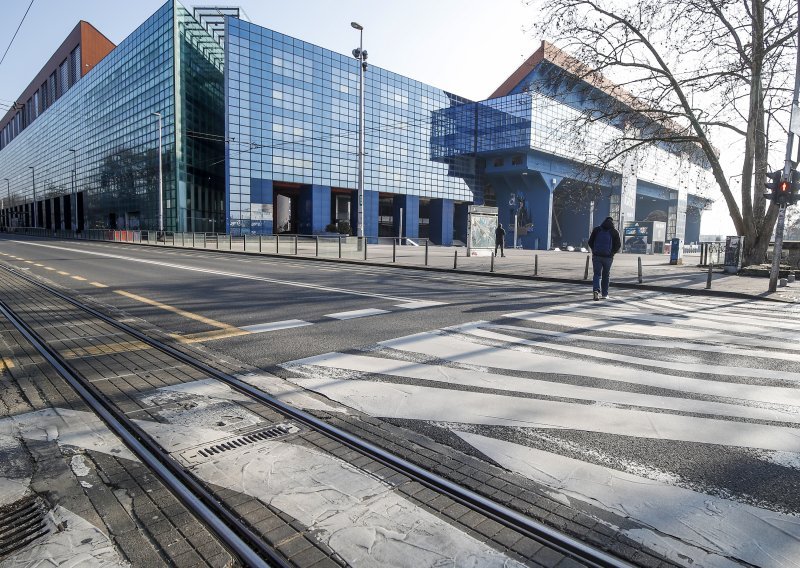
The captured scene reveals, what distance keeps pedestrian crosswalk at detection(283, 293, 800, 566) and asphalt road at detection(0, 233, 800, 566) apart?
0.01m

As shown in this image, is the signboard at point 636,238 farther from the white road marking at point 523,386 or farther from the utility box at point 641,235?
the white road marking at point 523,386

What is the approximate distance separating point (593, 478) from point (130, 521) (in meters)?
2.63

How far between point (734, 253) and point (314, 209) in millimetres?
45034

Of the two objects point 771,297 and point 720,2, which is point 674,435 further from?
point 720,2

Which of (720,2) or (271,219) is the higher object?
(720,2)

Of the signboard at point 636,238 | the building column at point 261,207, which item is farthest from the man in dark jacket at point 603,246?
the building column at point 261,207

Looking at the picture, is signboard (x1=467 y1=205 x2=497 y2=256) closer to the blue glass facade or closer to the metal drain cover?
the metal drain cover

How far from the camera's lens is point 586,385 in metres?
4.72

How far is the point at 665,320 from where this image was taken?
875 centimetres

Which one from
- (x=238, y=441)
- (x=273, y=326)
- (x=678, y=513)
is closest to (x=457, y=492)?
(x=678, y=513)

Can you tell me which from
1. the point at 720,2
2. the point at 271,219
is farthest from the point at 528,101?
the point at 720,2

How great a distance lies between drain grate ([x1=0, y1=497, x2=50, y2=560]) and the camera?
2281mm

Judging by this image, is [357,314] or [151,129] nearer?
[357,314]

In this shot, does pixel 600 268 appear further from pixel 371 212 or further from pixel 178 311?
pixel 371 212
